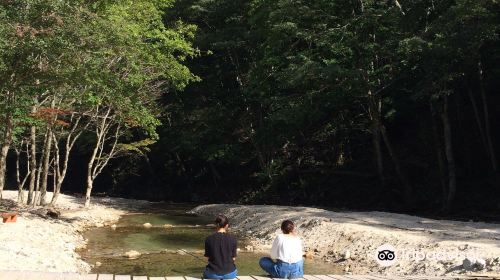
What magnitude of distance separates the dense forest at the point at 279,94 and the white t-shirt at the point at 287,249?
958 centimetres

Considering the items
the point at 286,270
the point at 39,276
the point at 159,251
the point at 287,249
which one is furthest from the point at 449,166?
the point at 39,276

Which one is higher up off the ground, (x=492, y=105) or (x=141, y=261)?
(x=492, y=105)

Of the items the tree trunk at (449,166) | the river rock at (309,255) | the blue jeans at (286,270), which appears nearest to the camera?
the blue jeans at (286,270)

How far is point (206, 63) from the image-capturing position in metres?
36.7

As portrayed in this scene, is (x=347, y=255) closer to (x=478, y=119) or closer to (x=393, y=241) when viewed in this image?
(x=393, y=241)

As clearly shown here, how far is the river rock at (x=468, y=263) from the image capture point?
10000mm

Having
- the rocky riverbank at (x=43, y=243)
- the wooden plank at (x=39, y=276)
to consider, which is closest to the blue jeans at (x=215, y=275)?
the wooden plank at (x=39, y=276)

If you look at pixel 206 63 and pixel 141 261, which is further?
pixel 206 63

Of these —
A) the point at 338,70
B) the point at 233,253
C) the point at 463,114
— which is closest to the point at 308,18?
the point at 338,70

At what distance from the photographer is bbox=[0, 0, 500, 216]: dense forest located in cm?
1611

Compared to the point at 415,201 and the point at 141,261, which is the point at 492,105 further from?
the point at 141,261

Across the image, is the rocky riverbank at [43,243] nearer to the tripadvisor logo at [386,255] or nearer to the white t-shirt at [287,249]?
the white t-shirt at [287,249]

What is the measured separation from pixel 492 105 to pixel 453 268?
18.1 metres

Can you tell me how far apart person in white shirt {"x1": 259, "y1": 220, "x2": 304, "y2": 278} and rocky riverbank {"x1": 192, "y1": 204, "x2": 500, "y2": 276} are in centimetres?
415
